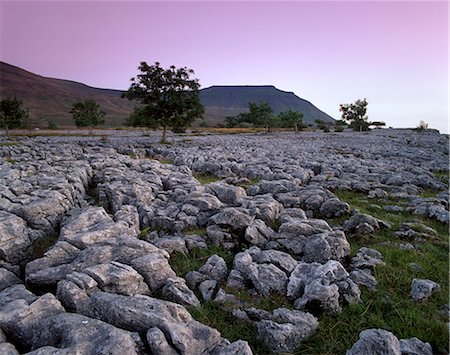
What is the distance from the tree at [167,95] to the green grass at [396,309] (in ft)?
129

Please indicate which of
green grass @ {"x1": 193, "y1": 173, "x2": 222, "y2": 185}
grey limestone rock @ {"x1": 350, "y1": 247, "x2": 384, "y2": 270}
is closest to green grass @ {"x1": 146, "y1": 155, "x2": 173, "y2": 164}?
green grass @ {"x1": 193, "y1": 173, "x2": 222, "y2": 185}

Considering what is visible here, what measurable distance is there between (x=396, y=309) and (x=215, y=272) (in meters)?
4.51

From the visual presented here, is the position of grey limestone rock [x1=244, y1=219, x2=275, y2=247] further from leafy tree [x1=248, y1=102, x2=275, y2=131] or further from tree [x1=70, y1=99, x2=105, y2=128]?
tree [x1=70, y1=99, x2=105, y2=128]

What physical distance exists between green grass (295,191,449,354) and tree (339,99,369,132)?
128m

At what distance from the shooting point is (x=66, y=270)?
25.3 ft

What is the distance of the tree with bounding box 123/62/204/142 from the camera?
45.6 meters

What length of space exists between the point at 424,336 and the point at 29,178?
1665cm

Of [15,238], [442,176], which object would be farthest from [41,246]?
[442,176]

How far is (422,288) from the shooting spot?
25.6ft

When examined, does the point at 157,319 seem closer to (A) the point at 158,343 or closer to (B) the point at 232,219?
(A) the point at 158,343

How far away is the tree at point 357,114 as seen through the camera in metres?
128

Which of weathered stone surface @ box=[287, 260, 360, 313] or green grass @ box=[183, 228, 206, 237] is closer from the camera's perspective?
weathered stone surface @ box=[287, 260, 360, 313]

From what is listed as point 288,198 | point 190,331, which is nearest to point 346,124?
point 288,198

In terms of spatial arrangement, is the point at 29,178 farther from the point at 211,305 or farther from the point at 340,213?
the point at 340,213
